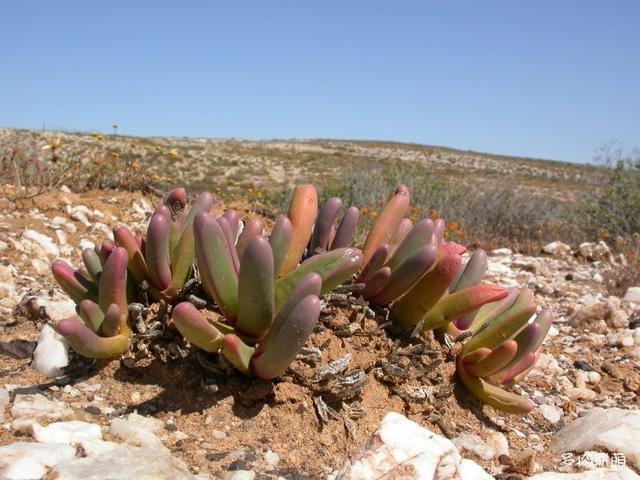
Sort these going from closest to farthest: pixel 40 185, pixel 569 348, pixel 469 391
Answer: pixel 469 391 → pixel 569 348 → pixel 40 185

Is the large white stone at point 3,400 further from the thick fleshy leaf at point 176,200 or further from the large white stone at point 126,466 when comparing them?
the thick fleshy leaf at point 176,200

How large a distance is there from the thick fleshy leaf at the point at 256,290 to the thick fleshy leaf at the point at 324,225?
689 mm

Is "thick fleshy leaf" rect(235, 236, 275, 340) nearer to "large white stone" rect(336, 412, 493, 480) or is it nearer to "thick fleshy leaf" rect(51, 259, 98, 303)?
"large white stone" rect(336, 412, 493, 480)

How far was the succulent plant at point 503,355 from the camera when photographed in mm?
2979

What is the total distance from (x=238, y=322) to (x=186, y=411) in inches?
16.3

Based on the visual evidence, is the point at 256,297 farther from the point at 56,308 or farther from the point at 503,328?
the point at 56,308

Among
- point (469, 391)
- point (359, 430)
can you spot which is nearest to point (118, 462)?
point (359, 430)

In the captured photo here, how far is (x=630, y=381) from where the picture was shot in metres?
3.96

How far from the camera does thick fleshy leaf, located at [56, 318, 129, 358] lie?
2.57m

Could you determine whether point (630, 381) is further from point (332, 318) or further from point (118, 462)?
point (118, 462)

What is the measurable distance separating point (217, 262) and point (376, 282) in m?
0.77

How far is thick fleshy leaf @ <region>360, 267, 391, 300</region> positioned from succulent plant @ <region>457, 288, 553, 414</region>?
53 cm

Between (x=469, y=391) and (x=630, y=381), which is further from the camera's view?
(x=630, y=381)

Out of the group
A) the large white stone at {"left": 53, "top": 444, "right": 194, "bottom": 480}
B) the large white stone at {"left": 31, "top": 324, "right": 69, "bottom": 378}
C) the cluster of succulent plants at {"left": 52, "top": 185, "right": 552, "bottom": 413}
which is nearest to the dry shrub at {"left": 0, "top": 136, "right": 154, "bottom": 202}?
the large white stone at {"left": 31, "top": 324, "right": 69, "bottom": 378}
